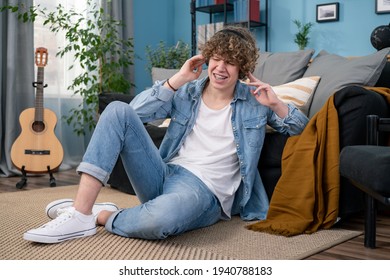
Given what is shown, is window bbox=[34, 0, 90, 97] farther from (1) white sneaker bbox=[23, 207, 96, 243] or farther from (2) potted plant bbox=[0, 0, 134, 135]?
(1) white sneaker bbox=[23, 207, 96, 243]

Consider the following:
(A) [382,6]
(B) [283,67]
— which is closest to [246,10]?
(A) [382,6]

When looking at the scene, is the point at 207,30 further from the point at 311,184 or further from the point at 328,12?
the point at 311,184

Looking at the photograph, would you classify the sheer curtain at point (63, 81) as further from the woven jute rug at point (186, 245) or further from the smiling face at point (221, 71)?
the smiling face at point (221, 71)

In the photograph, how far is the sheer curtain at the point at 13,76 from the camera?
3885 mm

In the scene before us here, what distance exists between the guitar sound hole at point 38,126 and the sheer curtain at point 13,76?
45 centimetres

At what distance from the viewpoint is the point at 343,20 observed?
4.36m

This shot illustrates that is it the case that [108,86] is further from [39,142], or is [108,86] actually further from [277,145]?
[277,145]

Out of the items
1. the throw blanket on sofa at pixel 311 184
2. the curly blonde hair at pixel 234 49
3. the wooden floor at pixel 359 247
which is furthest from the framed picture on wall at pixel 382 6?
the curly blonde hair at pixel 234 49

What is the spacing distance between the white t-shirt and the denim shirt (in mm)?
25

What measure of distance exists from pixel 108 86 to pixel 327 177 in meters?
2.52

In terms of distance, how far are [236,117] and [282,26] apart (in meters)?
2.88

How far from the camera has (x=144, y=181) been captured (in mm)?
1897
